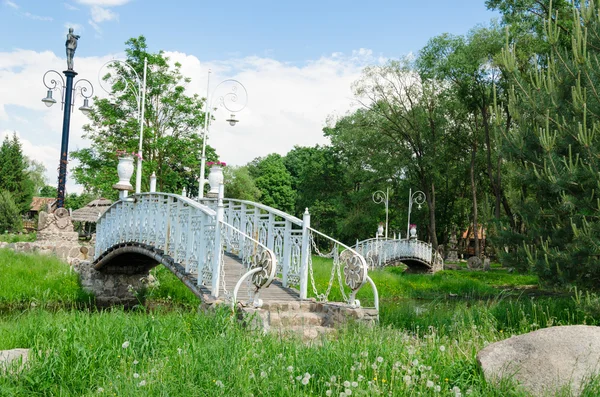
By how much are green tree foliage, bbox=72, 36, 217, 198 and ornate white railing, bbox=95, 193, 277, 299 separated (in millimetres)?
14878

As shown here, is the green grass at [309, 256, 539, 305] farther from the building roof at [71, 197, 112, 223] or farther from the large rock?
the building roof at [71, 197, 112, 223]

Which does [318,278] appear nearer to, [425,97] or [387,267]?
[387,267]

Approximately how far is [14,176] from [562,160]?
45419mm

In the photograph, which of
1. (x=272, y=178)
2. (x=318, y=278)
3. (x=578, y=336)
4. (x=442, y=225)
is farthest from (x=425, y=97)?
(x=578, y=336)

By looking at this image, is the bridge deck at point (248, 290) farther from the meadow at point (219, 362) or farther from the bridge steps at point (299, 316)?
the meadow at point (219, 362)

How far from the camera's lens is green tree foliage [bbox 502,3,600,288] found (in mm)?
8828

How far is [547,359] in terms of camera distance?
15.3 ft

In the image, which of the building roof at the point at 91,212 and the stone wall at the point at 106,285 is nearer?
the stone wall at the point at 106,285

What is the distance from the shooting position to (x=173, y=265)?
11203 mm

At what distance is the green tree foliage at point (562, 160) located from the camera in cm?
883

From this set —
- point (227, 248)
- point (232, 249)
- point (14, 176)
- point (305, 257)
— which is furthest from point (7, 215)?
point (305, 257)

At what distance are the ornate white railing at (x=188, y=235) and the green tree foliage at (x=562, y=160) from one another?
473 cm

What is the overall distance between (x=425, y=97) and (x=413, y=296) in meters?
15.6

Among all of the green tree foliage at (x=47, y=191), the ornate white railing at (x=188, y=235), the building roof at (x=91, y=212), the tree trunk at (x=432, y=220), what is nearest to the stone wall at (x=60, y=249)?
the ornate white railing at (x=188, y=235)
